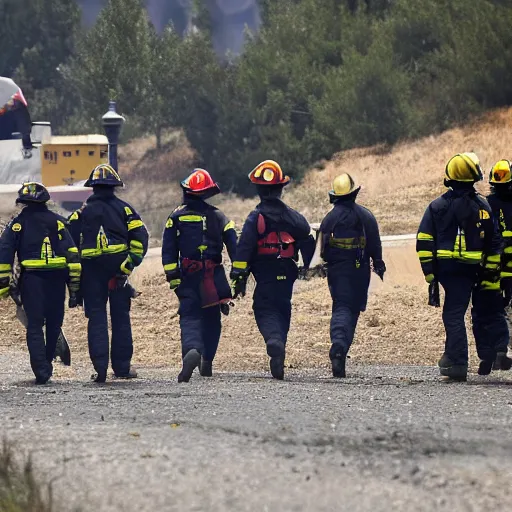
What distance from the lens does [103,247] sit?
36.9 ft

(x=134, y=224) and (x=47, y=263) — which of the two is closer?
(x=47, y=263)

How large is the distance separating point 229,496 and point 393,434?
1.58 meters

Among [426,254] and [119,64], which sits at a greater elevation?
[119,64]

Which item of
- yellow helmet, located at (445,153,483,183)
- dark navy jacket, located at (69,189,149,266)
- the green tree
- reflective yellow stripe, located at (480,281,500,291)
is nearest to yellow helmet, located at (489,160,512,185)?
yellow helmet, located at (445,153,483,183)

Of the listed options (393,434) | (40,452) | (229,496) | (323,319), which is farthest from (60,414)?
(323,319)

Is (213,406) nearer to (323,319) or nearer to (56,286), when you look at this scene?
(56,286)

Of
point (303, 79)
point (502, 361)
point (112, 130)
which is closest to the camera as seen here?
point (502, 361)

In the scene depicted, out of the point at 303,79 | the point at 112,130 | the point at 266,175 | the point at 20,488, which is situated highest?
the point at 303,79

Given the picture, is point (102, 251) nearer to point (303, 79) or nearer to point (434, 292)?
point (434, 292)

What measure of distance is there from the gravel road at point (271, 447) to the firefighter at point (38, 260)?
1439 mm

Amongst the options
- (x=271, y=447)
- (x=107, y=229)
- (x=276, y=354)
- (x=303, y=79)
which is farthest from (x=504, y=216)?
(x=303, y=79)

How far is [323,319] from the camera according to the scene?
650 inches

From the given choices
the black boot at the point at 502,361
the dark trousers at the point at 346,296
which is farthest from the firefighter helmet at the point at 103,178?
the black boot at the point at 502,361

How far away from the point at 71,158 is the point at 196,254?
32.7 meters
